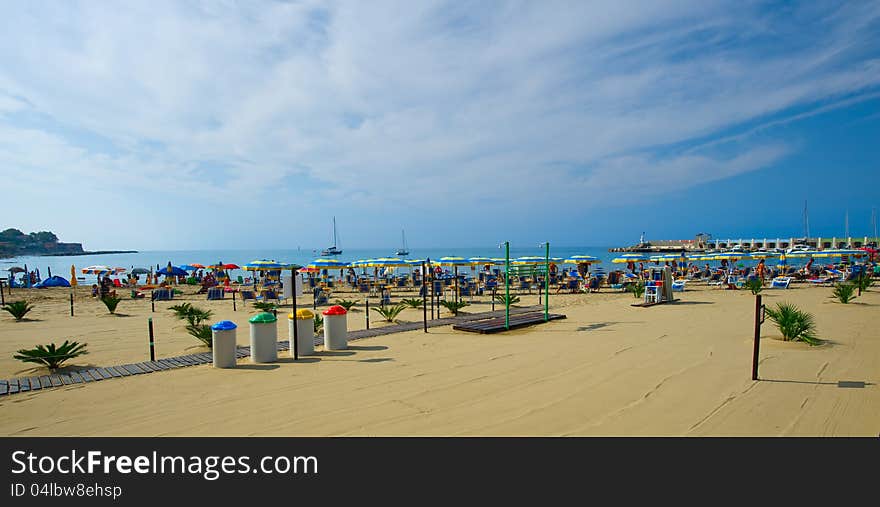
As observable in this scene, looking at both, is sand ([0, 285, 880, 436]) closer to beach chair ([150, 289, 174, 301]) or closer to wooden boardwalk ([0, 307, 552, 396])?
wooden boardwalk ([0, 307, 552, 396])

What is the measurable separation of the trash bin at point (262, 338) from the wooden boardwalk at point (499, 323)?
4008mm

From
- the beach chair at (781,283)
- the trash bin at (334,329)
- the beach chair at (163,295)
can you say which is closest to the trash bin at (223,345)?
the trash bin at (334,329)

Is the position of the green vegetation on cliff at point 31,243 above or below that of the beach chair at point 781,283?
above

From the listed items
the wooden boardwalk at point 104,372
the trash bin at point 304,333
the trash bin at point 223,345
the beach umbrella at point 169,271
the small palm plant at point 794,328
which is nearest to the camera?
the wooden boardwalk at point 104,372

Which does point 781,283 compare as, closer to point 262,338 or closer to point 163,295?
point 262,338

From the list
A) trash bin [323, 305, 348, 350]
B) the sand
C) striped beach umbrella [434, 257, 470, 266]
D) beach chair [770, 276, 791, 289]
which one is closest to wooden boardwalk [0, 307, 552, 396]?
the sand

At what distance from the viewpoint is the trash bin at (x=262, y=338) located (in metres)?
7.38

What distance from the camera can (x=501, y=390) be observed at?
18.1 feet

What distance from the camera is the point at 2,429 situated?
14.9 ft

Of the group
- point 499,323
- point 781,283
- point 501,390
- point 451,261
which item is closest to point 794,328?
point 499,323

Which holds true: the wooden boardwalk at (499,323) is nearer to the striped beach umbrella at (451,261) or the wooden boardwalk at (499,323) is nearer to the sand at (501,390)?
the sand at (501,390)
